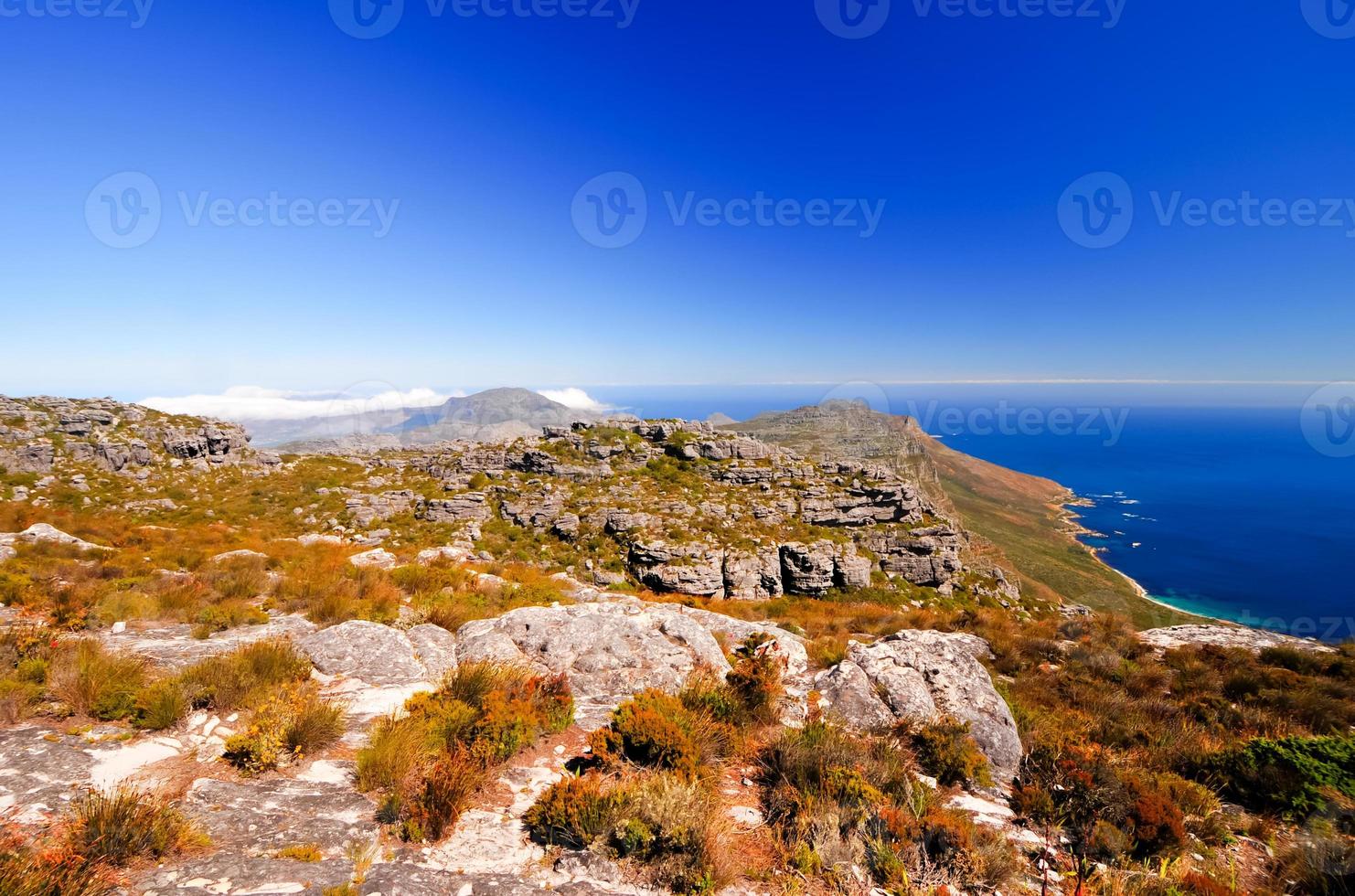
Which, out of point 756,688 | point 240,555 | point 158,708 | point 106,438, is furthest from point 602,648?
point 106,438

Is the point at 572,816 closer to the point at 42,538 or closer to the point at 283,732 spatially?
the point at 283,732

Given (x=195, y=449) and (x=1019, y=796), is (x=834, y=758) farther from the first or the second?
(x=195, y=449)

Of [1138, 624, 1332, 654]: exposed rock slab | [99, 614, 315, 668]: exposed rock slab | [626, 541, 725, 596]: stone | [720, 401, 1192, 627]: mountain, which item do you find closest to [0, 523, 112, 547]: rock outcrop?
[99, 614, 315, 668]: exposed rock slab

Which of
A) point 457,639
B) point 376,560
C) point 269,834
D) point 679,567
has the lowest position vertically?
point 679,567

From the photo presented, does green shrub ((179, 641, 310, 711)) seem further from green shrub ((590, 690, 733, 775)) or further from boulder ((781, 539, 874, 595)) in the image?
boulder ((781, 539, 874, 595))

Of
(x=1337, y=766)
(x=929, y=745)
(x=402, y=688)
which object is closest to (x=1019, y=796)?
(x=929, y=745)

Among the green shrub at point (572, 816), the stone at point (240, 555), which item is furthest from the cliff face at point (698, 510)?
the green shrub at point (572, 816)
